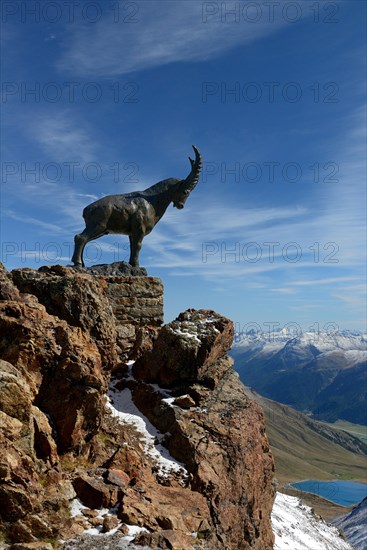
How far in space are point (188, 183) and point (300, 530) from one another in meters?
36.1

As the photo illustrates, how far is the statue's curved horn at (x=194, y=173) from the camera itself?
22.5 m

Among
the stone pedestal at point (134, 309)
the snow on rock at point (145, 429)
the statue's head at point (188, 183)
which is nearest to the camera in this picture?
the snow on rock at point (145, 429)

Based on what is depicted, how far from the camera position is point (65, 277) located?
17.5 metres

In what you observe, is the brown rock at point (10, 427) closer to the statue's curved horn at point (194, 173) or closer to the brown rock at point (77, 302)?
the brown rock at point (77, 302)

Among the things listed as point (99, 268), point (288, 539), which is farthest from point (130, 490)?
point (288, 539)

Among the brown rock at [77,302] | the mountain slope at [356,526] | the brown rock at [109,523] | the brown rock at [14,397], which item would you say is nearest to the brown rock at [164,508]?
the brown rock at [109,523]

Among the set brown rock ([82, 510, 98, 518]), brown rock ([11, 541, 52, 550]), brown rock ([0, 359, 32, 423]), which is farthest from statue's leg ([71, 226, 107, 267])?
brown rock ([11, 541, 52, 550])

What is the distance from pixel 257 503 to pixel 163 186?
51.4ft

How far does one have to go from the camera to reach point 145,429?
55.3 feet

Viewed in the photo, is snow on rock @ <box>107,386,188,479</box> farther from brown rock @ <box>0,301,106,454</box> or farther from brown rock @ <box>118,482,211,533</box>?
brown rock @ <box>0,301,106,454</box>

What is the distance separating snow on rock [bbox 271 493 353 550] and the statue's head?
79.0ft

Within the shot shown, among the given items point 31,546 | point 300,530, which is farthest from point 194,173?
point 300,530

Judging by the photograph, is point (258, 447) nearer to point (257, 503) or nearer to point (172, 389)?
point (257, 503)

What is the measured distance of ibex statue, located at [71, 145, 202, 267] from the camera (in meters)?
21.2
